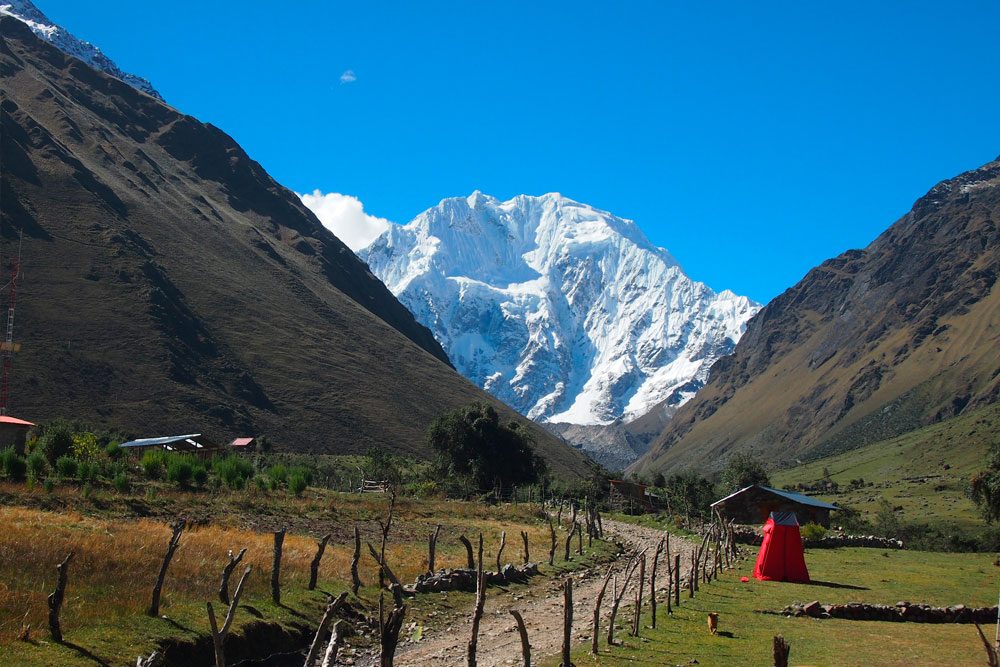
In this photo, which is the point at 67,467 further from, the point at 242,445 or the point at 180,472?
the point at 242,445

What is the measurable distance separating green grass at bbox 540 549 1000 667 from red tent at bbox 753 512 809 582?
2.47 feet

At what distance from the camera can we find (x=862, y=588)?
3002cm

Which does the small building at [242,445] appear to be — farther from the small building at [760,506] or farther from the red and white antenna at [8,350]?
the small building at [760,506]

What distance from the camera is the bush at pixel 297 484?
155 feet

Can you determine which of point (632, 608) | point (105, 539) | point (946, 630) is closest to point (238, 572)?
point (105, 539)

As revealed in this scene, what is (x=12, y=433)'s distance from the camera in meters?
52.2

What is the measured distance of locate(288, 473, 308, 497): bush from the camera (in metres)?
47.3

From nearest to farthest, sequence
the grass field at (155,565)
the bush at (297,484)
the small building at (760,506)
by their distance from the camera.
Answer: the grass field at (155,565)
the bush at (297,484)
the small building at (760,506)

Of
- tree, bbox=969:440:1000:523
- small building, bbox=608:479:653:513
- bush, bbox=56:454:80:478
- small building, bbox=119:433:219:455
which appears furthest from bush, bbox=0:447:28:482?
small building, bbox=608:479:653:513

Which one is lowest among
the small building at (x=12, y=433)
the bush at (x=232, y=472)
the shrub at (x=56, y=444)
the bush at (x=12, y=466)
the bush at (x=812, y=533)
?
the bush at (x=812, y=533)

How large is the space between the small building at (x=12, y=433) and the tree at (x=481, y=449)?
33.2 metres

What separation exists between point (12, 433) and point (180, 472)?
52.5 ft

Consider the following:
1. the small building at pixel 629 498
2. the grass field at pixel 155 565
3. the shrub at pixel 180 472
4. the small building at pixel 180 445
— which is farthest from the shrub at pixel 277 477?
the small building at pixel 629 498

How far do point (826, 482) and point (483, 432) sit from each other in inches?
3943
